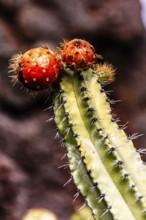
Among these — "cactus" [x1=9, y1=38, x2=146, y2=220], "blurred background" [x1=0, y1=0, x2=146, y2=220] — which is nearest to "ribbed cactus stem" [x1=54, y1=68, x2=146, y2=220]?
"cactus" [x1=9, y1=38, x2=146, y2=220]

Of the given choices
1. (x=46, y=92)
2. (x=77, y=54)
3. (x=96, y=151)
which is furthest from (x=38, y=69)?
(x=46, y=92)

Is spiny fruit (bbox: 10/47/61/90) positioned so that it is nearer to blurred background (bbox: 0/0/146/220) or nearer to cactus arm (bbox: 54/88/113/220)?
cactus arm (bbox: 54/88/113/220)

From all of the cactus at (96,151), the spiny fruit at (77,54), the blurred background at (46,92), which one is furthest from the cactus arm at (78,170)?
the blurred background at (46,92)

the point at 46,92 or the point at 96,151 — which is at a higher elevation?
the point at 46,92

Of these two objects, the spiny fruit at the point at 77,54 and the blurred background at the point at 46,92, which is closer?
the spiny fruit at the point at 77,54

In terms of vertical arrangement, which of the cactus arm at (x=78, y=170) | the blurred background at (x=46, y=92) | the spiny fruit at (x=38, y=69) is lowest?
the cactus arm at (x=78, y=170)

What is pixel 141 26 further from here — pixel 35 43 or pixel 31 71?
pixel 31 71

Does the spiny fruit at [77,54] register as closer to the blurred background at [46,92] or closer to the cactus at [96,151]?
the cactus at [96,151]

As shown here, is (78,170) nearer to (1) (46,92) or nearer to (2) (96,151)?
(2) (96,151)

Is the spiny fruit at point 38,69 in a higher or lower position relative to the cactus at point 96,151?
higher
